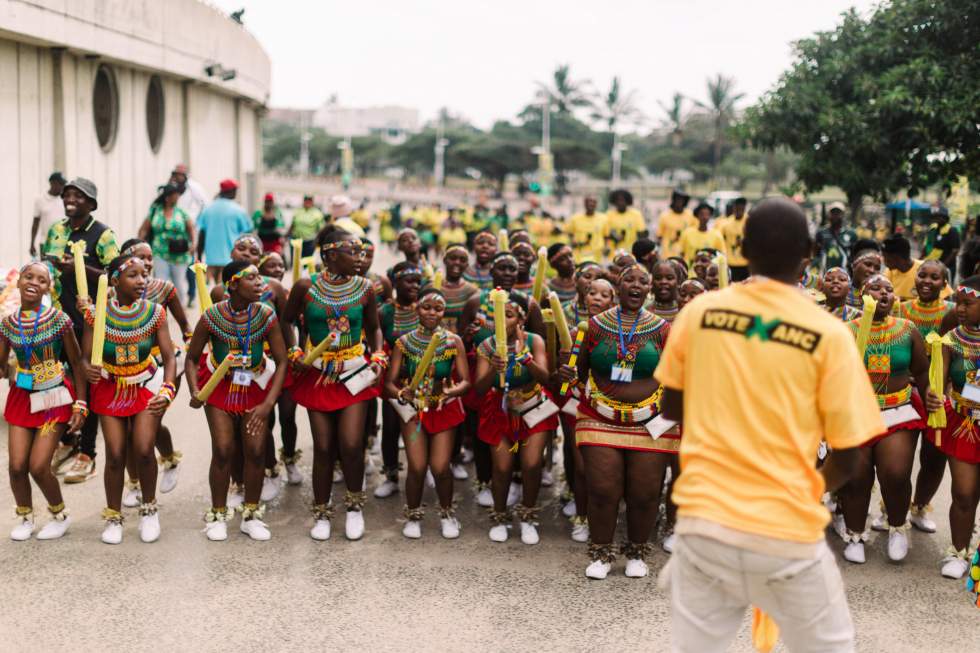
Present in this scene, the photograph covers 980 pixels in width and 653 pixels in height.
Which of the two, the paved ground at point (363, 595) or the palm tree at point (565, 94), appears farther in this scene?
the palm tree at point (565, 94)

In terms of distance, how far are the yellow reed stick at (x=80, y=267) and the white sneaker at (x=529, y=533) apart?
2.96 metres

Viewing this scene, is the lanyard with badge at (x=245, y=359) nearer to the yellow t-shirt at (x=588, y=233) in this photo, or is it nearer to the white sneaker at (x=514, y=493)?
the white sneaker at (x=514, y=493)

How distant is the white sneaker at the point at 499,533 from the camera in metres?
6.08

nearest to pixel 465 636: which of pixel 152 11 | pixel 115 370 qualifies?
pixel 115 370

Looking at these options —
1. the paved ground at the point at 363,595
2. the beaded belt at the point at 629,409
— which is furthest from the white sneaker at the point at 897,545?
the beaded belt at the point at 629,409

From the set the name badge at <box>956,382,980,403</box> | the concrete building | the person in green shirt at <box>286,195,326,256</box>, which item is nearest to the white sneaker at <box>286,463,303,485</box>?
the name badge at <box>956,382,980,403</box>

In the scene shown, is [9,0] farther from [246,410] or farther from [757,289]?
[757,289]

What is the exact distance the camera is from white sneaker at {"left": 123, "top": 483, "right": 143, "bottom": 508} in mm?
6480

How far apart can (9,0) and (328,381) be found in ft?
23.2

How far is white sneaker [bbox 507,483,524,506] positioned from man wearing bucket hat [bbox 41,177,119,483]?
2.84 meters

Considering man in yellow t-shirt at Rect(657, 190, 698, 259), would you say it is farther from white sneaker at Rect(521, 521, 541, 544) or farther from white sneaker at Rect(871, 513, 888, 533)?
white sneaker at Rect(521, 521, 541, 544)

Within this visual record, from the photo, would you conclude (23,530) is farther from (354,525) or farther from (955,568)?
(955,568)

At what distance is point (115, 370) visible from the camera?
5.79m

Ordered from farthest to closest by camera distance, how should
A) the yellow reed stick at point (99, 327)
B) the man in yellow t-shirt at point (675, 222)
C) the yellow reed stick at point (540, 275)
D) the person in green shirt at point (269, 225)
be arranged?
the person in green shirt at point (269, 225)
the man in yellow t-shirt at point (675, 222)
the yellow reed stick at point (540, 275)
the yellow reed stick at point (99, 327)
